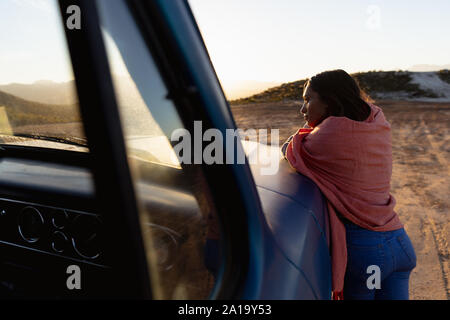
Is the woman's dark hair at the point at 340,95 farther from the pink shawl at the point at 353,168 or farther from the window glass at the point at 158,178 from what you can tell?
the window glass at the point at 158,178

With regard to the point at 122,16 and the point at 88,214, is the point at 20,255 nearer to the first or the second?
the point at 88,214

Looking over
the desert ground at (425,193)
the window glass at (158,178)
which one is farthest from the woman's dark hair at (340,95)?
the desert ground at (425,193)

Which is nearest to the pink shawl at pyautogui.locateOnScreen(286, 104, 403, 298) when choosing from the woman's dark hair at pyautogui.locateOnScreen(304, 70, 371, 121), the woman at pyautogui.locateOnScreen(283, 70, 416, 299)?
the woman at pyautogui.locateOnScreen(283, 70, 416, 299)

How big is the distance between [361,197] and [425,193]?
4.84 meters

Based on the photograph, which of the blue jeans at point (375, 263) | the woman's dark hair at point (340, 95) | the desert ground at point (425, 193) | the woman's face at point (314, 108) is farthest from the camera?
the desert ground at point (425, 193)

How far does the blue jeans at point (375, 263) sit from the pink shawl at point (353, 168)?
0.19 feet

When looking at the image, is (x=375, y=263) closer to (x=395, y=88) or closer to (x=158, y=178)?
(x=158, y=178)

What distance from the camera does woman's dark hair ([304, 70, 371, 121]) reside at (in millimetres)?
2113

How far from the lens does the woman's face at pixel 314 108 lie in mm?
2234

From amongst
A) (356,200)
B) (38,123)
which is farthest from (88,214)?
(356,200)

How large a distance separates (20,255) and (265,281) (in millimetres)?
1536

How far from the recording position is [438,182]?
21.5 feet

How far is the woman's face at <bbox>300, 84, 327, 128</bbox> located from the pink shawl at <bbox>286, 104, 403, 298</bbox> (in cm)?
25

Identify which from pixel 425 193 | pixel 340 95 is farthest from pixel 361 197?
pixel 425 193
